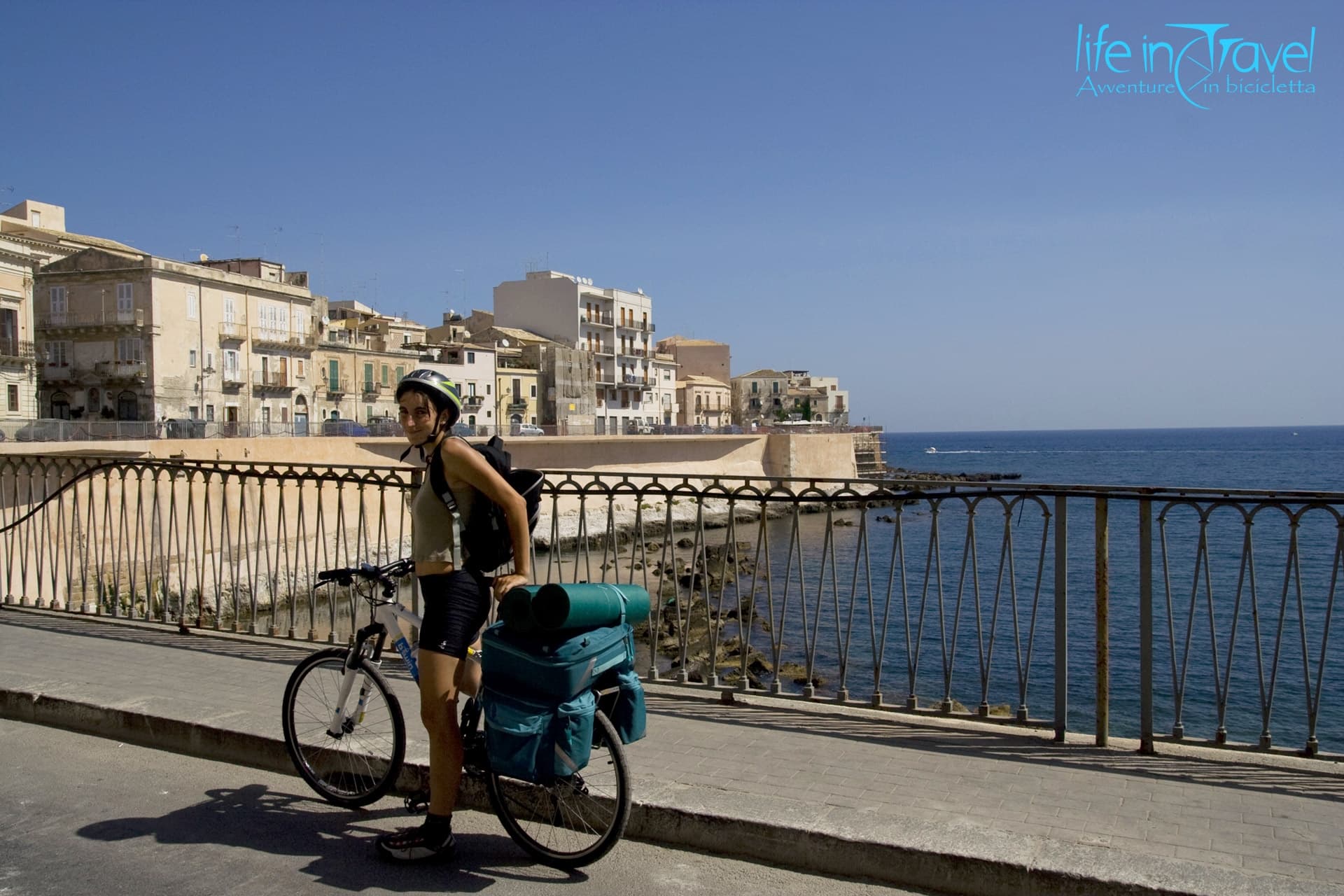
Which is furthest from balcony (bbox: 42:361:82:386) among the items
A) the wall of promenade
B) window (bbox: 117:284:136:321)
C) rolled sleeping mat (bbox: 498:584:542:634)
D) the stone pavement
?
rolled sleeping mat (bbox: 498:584:542:634)

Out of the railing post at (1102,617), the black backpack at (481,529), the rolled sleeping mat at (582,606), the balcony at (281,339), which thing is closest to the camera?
the rolled sleeping mat at (582,606)

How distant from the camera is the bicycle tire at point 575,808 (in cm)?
411

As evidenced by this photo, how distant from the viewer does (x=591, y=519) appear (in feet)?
165

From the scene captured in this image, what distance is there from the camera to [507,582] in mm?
4277

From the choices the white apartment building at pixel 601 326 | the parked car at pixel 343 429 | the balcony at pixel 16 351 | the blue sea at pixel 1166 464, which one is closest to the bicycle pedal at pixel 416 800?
the parked car at pixel 343 429

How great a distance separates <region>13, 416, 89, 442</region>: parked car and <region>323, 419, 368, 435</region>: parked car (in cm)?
1246

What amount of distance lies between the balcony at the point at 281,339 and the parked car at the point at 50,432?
23695 mm

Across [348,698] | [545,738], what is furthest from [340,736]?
[545,738]

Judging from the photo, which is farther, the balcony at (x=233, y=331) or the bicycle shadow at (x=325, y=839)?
the balcony at (x=233, y=331)

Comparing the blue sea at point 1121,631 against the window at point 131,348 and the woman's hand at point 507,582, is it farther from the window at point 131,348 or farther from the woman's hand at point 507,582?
the window at point 131,348

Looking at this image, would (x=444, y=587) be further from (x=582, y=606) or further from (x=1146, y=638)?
(x=1146, y=638)

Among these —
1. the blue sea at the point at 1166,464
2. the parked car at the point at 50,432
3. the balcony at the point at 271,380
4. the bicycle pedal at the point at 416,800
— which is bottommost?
the blue sea at the point at 1166,464

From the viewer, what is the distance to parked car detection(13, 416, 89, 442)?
33531mm

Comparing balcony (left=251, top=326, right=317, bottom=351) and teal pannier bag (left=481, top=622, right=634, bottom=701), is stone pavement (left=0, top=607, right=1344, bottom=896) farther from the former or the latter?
balcony (left=251, top=326, right=317, bottom=351)
